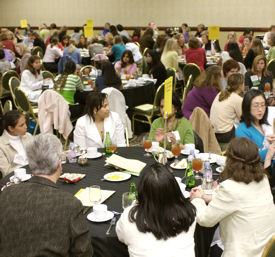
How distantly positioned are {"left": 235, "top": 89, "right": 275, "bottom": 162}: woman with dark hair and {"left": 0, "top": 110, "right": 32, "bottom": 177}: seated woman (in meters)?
2.14

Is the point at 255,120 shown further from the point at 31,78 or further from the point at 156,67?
the point at 31,78

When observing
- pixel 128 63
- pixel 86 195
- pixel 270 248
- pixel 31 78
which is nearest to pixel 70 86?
pixel 31 78

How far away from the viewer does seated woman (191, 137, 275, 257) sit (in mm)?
2258

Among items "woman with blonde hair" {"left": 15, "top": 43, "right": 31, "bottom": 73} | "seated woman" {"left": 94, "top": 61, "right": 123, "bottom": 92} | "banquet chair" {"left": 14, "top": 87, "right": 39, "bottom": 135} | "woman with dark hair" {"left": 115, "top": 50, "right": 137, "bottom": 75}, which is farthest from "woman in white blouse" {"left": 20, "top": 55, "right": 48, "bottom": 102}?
"woman with dark hair" {"left": 115, "top": 50, "right": 137, "bottom": 75}

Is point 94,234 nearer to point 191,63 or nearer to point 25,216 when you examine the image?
point 25,216

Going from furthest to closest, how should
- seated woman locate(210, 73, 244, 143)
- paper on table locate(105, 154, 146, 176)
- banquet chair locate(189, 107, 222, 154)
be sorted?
1. seated woman locate(210, 73, 244, 143)
2. banquet chair locate(189, 107, 222, 154)
3. paper on table locate(105, 154, 146, 176)

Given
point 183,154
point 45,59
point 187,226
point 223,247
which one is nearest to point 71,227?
point 187,226

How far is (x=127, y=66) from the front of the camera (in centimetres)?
745

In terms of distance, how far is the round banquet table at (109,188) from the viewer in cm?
226

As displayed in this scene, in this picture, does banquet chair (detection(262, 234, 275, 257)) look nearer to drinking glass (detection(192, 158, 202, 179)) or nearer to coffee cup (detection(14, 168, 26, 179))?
drinking glass (detection(192, 158, 202, 179))

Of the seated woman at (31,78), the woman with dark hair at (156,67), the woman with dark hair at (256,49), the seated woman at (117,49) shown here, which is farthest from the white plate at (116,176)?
the seated woman at (117,49)

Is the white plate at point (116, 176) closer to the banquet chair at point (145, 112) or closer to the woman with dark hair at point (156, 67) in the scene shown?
the banquet chair at point (145, 112)

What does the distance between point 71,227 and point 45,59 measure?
8.59 m

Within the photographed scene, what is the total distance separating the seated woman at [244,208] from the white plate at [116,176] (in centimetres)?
77
